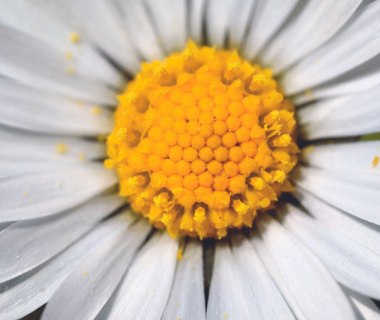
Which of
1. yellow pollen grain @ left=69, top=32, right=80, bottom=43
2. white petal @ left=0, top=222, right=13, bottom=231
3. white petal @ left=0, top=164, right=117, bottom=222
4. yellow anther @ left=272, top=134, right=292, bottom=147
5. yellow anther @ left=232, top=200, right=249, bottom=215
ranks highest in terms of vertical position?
yellow pollen grain @ left=69, top=32, right=80, bottom=43

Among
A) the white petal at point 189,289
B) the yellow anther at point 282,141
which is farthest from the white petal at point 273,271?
the yellow anther at point 282,141

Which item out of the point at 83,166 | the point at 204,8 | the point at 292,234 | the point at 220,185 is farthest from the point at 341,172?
the point at 83,166

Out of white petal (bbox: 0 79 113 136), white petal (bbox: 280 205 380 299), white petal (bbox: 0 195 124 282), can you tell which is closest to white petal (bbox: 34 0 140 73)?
white petal (bbox: 0 79 113 136)

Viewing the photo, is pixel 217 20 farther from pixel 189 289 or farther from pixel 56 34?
pixel 189 289

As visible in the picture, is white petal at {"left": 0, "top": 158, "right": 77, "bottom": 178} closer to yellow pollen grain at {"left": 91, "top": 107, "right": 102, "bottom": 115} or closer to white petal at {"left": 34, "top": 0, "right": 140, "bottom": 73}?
yellow pollen grain at {"left": 91, "top": 107, "right": 102, "bottom": 115}

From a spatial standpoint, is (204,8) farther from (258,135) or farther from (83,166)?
(83,166)

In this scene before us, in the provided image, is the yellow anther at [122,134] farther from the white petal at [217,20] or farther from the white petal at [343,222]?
the white petal at [343,222]
